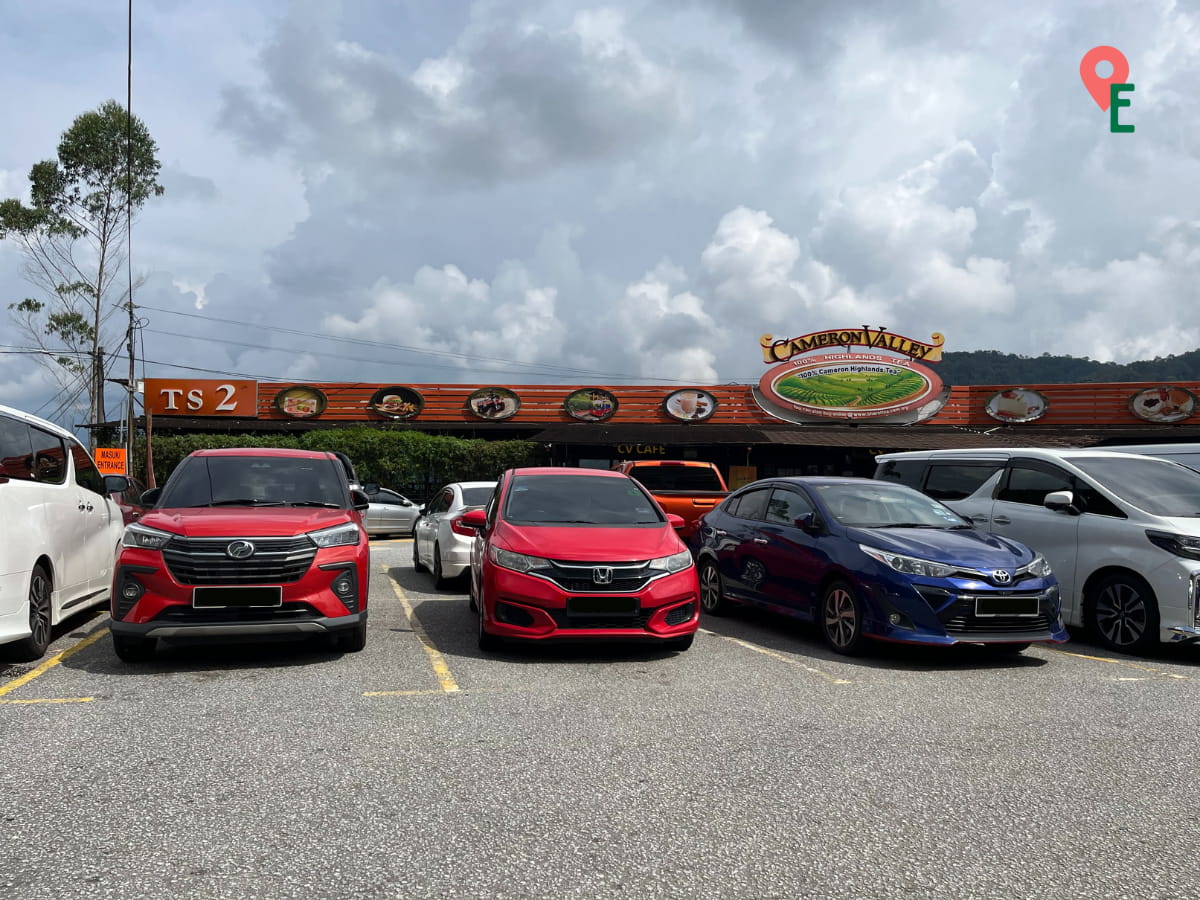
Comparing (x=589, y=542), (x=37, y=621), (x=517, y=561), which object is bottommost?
(x=37, y=621)

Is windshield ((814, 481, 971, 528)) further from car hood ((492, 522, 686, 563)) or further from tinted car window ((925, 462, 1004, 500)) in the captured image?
car hood ((492, 522, 686, 563))

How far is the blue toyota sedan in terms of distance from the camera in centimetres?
730

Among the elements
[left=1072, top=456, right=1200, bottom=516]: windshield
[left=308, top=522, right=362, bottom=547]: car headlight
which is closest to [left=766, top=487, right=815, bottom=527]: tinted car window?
[left=1072, top=456, right=1200, bottom=516]: windshield

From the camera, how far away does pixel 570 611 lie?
7.15 metres

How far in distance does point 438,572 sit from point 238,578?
207 inches

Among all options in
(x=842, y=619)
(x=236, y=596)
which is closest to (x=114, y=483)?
(x=236, y=596)

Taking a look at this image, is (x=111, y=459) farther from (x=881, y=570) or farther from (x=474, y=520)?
(x=881, y=570)

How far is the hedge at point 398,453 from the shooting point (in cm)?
2916

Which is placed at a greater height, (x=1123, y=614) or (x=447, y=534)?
(x=447, y=534)

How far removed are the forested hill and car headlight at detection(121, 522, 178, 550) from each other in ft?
210

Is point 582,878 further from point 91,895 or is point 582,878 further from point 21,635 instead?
point 21,635

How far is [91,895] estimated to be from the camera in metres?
3.16

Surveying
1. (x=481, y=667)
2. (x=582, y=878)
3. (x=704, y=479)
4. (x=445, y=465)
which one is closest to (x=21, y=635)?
(x=481, y=667)

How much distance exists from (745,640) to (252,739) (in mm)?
4764
